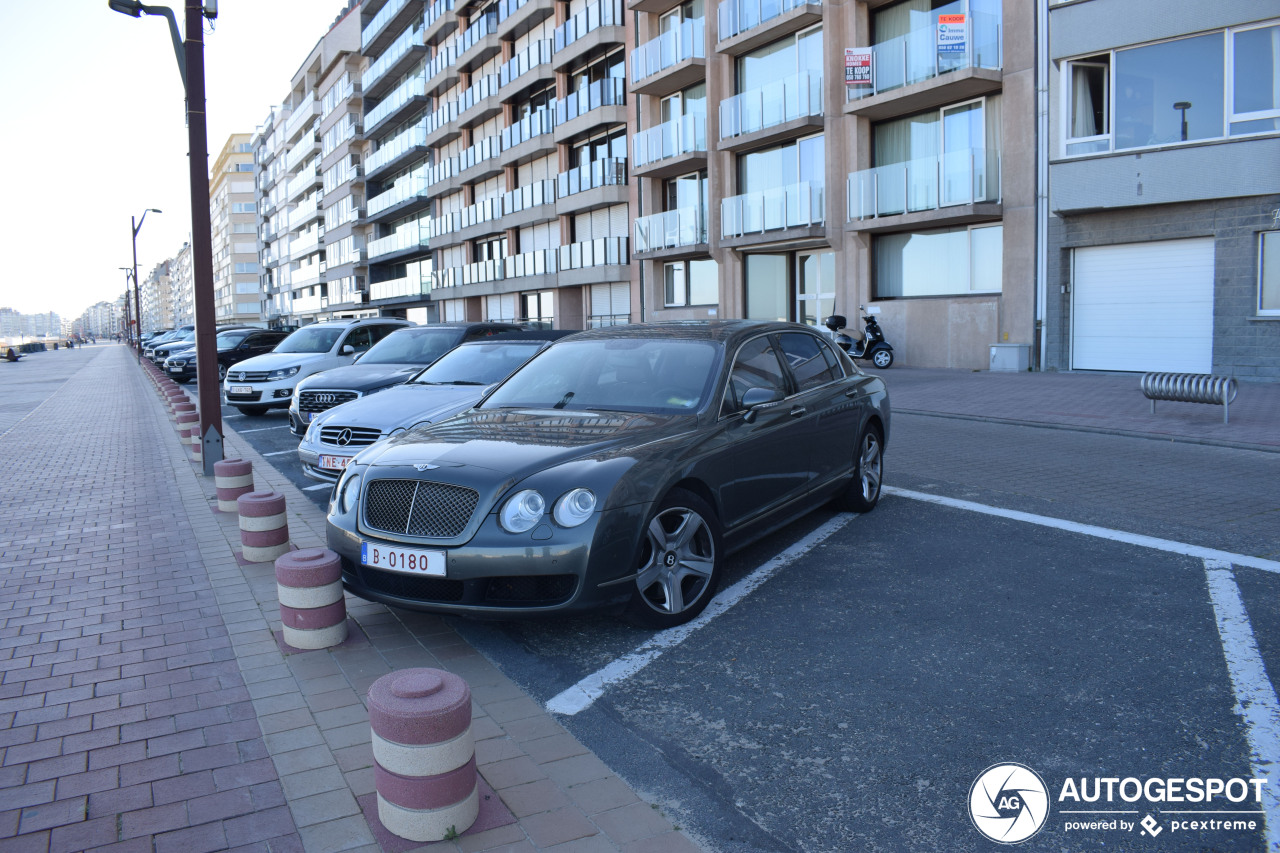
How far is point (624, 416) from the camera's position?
17.1 feet

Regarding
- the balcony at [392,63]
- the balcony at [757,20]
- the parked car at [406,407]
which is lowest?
the parked car at [406,407]

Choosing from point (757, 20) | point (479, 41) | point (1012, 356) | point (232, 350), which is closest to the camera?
point (1012, 356)

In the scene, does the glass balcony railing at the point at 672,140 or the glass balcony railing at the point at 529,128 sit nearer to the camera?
the glass balcony railing at the point at 672,140

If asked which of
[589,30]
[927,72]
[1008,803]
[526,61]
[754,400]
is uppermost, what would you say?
[526,61]

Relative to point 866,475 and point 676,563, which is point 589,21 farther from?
point 676,563

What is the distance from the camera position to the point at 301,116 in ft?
260

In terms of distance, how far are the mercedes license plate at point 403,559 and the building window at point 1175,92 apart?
1801cm

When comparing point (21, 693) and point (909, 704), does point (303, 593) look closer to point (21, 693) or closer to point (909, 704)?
point (21, 693)

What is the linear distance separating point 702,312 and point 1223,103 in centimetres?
1524

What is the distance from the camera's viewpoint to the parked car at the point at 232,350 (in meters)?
26.9

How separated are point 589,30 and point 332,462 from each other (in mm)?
29961

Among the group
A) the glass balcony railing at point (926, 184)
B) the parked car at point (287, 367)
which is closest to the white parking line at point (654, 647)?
the parked car at point (287, 367)

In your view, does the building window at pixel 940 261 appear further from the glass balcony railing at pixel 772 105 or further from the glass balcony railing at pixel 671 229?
the glass balcony railing at pixel 671 229

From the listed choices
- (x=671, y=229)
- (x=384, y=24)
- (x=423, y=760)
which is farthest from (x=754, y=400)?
(x=384, y=24)
